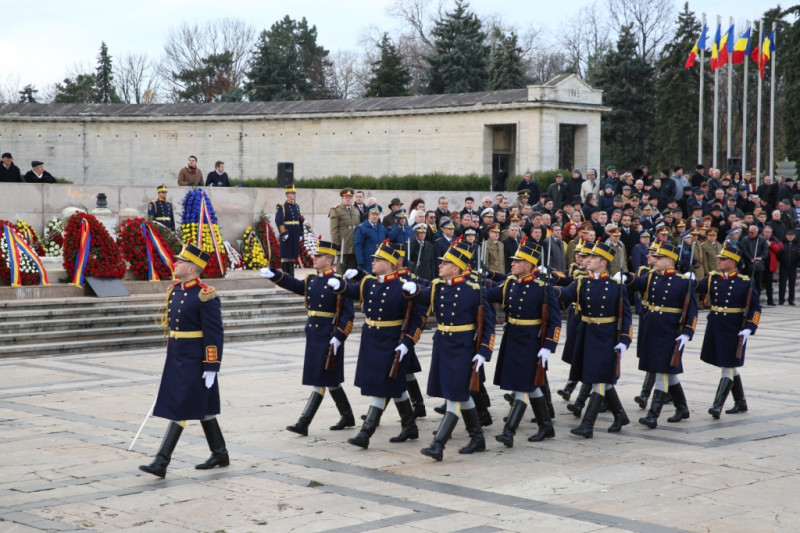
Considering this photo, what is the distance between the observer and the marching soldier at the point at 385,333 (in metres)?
9.16

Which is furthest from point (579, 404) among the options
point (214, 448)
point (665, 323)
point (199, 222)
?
point (199, 222)

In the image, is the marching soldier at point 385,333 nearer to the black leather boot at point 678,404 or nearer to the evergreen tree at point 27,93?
the black leather boot at point 678,404

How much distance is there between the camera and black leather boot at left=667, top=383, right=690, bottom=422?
1036 centimetres

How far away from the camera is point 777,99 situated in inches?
2308

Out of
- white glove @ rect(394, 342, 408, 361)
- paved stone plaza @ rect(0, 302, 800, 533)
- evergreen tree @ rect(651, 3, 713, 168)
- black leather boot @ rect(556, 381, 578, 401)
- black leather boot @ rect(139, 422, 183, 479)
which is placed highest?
evergreen tree @ rect(651, 3, 713, 168)

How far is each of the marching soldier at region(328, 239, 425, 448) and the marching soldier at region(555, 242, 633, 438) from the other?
161cm

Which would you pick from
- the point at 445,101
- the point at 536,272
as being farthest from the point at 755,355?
the point at 445,101

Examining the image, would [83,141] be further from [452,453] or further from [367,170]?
[452,453]

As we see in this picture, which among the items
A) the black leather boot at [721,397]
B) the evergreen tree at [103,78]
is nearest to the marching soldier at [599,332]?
the black leather boot at [721,397]

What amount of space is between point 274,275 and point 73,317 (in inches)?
304

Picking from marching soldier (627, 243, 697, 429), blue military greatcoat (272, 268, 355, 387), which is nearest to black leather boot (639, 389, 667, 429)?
marching soldier (627, 243, 697, 429)

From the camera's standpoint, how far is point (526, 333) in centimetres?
940

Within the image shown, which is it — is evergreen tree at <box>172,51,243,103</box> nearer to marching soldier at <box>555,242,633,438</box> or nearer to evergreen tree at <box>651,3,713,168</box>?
evergreen tree at <box>651,3,713,168</box>

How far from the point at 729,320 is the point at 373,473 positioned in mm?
4819
